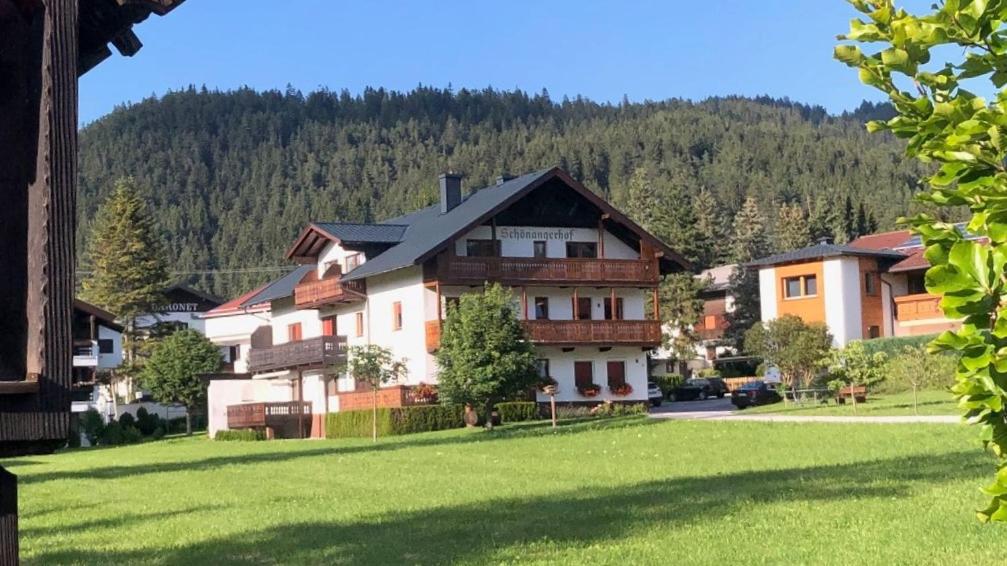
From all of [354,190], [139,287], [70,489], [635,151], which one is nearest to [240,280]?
[354,190]

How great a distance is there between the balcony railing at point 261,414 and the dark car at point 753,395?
18.7 meters

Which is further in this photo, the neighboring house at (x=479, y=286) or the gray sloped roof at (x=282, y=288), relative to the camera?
the gray sloped roof at (x=282, y=288)

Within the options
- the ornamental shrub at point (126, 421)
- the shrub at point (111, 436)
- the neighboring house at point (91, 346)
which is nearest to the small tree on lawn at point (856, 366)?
the neighboring house at point (91, 346)

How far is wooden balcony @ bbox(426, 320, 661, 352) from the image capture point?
1844 inches

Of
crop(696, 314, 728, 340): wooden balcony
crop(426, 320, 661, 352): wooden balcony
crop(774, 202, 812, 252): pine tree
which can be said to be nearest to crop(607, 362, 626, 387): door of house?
crop(426, 320, 661, 352): wooden balcony

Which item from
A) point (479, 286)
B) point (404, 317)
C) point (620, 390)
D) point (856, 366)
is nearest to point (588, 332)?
point (620, 390)

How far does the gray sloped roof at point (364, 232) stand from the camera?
5131cm

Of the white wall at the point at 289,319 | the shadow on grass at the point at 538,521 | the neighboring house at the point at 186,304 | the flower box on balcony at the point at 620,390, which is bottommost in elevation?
the shadow on grass at the point at 538,521

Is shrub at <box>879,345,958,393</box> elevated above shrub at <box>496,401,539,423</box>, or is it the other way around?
shrub at <box>879,345,958,393</box>

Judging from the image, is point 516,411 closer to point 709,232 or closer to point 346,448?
point 346,448

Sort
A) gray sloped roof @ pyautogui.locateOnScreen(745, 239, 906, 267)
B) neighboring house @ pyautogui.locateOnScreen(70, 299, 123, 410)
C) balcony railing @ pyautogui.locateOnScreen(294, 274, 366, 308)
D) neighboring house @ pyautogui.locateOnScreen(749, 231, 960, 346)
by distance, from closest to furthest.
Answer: balcony railing @ pyautogui.locateOnScreen(294, 274, 366, 308) < neighboring house @ pyautogui.locateOnScreen(70, 299, 123, 410) < neighboring house @ pyautogui.locateOnScreen(749, 231, 960, 346) < gray sloped roof @ pyautogui.locateOnScreen(745, 239, 906, 267)

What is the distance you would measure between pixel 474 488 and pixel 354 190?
167015 millimetres

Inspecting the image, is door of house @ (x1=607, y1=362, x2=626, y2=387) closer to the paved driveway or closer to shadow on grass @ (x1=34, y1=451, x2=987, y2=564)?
the paved driveway

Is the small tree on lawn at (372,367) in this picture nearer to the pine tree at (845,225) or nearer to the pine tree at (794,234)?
the pine tree at (794,234)
